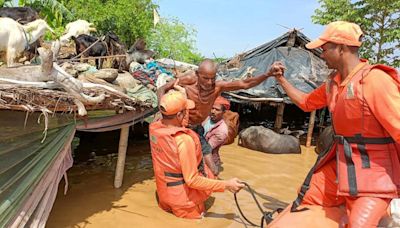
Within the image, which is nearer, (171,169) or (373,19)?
(171,169)

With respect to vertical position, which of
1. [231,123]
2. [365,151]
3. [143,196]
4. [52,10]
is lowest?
[143,196]

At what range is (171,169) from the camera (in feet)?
14.3

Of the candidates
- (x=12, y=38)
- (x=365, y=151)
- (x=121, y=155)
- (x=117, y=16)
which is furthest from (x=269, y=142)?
(x=117, y=16)

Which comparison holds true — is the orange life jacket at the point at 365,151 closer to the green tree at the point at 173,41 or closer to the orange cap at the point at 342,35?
the orange cap at the point at 342,35

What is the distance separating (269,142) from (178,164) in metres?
5.08

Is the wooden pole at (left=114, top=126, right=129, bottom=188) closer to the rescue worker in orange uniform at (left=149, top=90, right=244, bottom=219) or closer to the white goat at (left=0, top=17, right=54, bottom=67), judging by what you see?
the rescue worker in orange uniform at (left=149, top=90, right=244, bottom=219)

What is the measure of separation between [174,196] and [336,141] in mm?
2091

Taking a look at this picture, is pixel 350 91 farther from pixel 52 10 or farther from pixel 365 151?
pixel 52 10

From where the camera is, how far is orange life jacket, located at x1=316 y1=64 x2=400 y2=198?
9.02ft

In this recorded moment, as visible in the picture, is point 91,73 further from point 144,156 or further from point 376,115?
point 376,115

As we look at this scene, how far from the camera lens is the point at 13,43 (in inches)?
195

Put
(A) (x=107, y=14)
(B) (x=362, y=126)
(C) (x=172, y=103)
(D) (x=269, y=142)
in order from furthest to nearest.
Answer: (A) (x=107, y=14)
(D) (x=269, y=142)
(C) (x=172, y=103)
(B) (x=362, y=126)

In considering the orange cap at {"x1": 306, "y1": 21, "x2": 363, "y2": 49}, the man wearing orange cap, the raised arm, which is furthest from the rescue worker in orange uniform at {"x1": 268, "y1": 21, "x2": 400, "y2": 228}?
the man wearing orange cap

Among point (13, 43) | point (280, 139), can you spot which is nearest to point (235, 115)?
point (280, 139)
